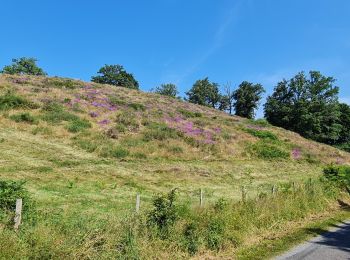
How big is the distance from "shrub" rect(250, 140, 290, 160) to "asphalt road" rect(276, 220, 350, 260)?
24669mm

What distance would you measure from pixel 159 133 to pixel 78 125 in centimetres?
752

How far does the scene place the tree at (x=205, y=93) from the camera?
352 feet

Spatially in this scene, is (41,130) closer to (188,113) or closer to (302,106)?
(188,113)

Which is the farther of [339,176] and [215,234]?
[339,176]

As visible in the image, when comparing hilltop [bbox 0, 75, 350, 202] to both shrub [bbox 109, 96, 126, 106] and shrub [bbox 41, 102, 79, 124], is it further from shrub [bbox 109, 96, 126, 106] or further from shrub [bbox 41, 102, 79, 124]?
shrub [bbox 109, 96, 126, 106]

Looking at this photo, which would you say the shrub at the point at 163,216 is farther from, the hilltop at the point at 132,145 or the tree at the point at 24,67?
the tree at the point at 24,67

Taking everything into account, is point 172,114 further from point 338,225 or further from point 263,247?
point 263,247

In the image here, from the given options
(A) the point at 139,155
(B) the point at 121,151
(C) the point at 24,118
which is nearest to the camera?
(B) the point at 121,151

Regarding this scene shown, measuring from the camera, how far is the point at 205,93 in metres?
108

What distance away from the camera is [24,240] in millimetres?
7531

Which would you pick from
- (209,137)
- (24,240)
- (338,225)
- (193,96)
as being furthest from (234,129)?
(193,96)

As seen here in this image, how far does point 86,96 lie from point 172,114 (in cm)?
1051

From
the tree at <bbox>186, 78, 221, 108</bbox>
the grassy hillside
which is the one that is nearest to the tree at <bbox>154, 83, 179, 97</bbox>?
the tree at <bbox>186, 78, 221, 108</bbox>

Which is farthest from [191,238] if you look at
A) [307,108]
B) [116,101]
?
[307,108]
